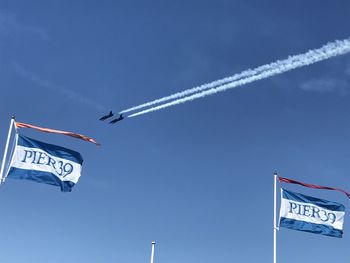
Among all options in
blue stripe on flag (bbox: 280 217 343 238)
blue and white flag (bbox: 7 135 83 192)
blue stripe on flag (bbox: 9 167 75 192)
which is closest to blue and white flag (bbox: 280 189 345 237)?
blue stripe on flag (bbox: 280 217 343 238)

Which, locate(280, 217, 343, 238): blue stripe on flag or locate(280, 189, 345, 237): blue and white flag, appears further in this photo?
locate(280, 189, 345, 237): blue and white flag

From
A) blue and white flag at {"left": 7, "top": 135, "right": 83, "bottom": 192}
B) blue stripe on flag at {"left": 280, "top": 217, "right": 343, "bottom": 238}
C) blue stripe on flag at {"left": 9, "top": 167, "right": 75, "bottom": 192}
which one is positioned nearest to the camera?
blue stripe on flag at {"left": 9, "top": 167, "right": 75, "bottom": 192}

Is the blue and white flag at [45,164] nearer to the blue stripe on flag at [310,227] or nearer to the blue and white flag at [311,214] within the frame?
the blue and white flag at [311,214]

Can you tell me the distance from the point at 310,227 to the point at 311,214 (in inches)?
51.2

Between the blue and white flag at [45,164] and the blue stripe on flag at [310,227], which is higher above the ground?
the blue and white flag at [45,164]

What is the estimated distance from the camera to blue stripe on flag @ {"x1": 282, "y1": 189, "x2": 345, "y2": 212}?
60.7 meters

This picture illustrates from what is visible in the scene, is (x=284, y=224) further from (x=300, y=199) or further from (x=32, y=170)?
(x=32, y=170)

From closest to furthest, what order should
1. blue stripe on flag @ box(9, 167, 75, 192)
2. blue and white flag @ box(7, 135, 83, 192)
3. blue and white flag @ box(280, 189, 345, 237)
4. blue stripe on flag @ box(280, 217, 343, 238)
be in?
blue stripe on flag @ box(9, 167, 75, 192)
blue and white flag @ box(7, 135, 83, 192)
blue stripe on flag @ box(280, 217, 343, 238)
blue and white flag @ box(280, 189, 345, 237)

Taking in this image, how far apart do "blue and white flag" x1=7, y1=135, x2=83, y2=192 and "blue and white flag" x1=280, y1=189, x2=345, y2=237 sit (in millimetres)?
21722

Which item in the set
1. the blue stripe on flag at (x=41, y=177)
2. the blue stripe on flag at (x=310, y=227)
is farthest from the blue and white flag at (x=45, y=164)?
the blue stripe on flag at (x=310, y=227)

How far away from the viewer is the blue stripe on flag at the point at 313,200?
199ft

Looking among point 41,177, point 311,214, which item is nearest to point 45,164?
point 41,177

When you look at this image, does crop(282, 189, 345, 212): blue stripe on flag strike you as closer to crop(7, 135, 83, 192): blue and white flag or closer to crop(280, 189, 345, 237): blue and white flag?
crop(280, 189, 345, 237): blue and white flag

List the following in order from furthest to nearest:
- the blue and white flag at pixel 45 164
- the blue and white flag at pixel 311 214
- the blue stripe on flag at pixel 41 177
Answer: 1. the blue and white flag at pixel 311 214
2. the blue and white flag at pixel 45 164
3. the blue stripe on flag at pixel 41 177
